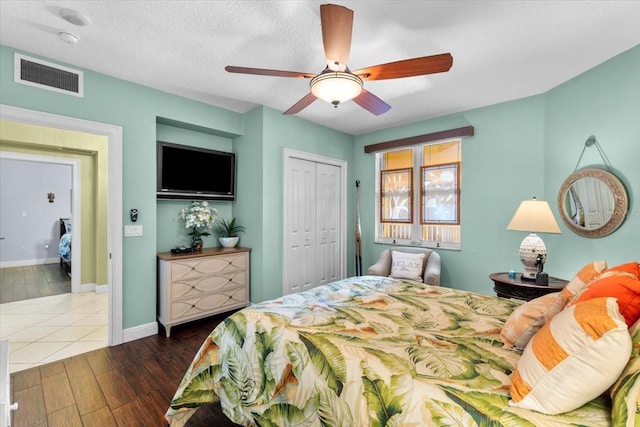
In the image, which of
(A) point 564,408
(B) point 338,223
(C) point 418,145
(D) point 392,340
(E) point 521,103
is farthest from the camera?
(B) point 338,223

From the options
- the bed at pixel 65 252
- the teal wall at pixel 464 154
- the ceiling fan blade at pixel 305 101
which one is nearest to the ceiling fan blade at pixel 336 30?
the ceiling fan blade at pixel 305 101

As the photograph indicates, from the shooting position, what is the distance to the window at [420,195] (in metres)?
3.94

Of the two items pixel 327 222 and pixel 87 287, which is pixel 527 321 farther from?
pixel 87 287

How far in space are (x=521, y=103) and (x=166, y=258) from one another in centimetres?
427

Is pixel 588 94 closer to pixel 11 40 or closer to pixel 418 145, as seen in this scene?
pixel 418 145

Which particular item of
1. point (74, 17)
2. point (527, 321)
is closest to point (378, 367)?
point (527, 321)

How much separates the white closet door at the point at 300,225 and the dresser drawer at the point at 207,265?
0.63 m

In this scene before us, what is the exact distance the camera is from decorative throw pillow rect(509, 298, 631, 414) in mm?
863

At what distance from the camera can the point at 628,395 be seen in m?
0.84

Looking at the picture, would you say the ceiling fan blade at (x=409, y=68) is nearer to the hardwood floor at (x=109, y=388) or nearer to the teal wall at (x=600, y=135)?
the teal wall at (x=600, y=135)

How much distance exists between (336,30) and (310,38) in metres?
0.63

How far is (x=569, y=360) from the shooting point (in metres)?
0.91

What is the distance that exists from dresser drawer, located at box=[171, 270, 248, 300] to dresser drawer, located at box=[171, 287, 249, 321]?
6 centimetres

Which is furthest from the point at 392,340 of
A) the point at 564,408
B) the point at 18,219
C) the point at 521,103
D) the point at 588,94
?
the point at 18,219
